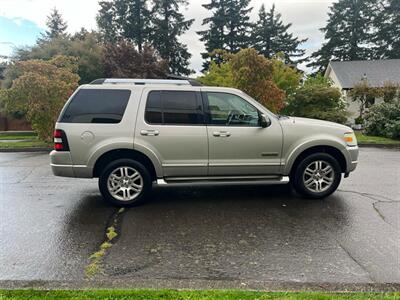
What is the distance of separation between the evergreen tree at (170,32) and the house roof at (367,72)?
16692mm

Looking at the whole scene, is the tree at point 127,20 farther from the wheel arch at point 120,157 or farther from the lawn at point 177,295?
the lawn at point 177,295

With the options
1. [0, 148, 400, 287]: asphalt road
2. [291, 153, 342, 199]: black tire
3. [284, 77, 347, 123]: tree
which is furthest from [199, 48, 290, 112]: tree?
[291, 153, 342, 199]: black tire

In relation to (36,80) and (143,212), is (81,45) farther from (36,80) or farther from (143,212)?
(143,212)

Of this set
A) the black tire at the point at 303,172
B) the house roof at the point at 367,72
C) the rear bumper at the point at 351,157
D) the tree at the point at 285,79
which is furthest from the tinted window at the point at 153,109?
the house roof at the point at 367,72

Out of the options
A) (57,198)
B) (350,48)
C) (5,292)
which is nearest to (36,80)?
(57,198)

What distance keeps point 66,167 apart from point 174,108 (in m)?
1.98

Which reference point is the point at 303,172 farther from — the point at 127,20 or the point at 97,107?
the point at 127,20

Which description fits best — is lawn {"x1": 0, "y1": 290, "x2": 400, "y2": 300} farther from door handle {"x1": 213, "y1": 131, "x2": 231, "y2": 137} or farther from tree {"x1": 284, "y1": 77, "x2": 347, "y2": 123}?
tree {"x1": 284, "y1": 77, "x2": 347, "y2": 123}

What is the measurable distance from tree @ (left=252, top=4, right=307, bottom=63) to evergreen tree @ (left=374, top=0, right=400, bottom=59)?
12161 millimetres

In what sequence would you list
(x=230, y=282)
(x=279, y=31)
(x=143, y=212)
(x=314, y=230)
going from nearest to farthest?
(x=230, y=282), (x=314, y=230), (x=143, y=212), (x=279, y=31)

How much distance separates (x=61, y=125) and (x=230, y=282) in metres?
3.67

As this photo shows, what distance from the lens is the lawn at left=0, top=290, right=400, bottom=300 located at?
279 cm

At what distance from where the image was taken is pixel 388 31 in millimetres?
46156

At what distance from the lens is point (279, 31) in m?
43.7
